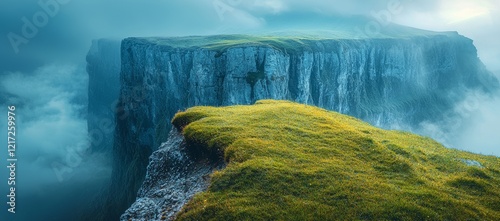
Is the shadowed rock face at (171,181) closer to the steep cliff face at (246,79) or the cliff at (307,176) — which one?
the cliff at (307,176)

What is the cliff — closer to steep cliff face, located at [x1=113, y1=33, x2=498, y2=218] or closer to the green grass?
the green grass

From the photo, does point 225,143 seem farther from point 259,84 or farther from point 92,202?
point 92,202

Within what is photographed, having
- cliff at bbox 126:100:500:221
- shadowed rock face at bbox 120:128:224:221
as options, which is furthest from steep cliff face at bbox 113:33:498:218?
cliff at bbox 126:100:500:221

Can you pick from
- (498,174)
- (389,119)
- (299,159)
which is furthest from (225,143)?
(389,119)

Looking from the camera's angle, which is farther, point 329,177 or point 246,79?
point 246,79

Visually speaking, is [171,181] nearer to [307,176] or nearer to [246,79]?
[307,176]

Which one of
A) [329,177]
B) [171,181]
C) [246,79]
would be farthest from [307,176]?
[246,79]
